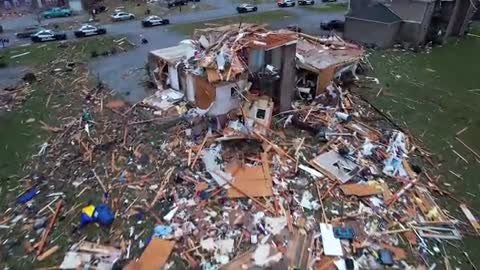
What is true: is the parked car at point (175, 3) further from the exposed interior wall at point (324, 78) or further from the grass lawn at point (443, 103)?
the exposed interior wall at point (324, 78)

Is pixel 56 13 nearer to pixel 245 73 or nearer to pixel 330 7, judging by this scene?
pixel 330 7

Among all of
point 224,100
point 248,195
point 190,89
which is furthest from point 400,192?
point 190,89

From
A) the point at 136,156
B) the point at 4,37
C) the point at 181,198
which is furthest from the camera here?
the point at 4,37

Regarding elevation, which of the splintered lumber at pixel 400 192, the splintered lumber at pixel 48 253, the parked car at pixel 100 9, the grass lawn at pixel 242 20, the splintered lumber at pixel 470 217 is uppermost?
the parked car at pixel 100 9

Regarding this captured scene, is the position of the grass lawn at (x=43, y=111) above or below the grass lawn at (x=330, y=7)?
below

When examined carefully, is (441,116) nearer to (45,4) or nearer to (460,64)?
(460,64)

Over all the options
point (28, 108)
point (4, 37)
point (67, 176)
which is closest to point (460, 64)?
point (67, 176)

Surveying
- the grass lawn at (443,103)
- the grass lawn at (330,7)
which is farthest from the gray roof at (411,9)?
the grass lawn at (330,7)
